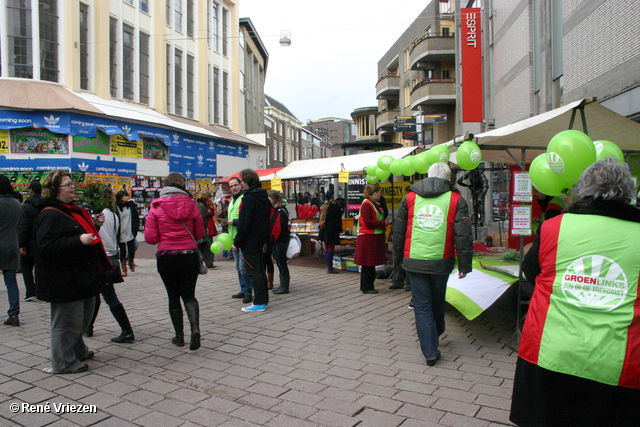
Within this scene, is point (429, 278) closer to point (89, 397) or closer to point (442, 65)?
point (89, 397)

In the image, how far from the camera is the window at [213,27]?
2567cm

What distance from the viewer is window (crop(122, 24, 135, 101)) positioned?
1923 centimetres

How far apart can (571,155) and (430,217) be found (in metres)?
1.26

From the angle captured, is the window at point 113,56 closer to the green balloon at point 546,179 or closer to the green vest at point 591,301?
the green balloon at point 546,179

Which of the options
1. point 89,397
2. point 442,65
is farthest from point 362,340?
point 442,65

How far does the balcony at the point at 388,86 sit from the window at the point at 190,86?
23.4 metres

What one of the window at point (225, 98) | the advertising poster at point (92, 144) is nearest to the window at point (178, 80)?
the window at point (225, 98)

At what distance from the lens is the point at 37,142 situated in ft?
50.6

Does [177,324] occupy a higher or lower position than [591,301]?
lower

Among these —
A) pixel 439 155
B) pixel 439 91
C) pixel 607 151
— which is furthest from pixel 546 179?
pixel 439 91

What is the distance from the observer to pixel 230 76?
27656mm

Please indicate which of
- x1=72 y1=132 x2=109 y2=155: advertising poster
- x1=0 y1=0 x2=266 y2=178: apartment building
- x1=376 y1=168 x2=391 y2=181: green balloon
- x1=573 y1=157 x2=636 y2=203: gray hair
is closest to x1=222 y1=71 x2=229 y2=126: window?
x1=0 y1=0 x2=266 y2=178: apartment building

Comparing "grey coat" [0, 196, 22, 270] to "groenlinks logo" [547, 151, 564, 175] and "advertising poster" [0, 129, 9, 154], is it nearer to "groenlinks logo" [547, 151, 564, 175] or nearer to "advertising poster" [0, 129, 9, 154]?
"groenlinks logo" [547, 151, 564, 175]

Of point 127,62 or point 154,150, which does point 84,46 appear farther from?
point 154,150
